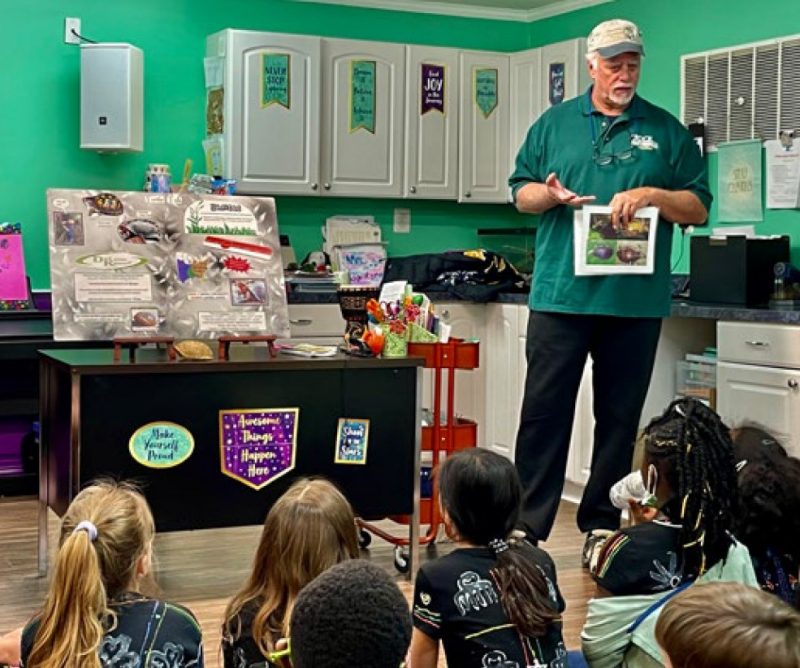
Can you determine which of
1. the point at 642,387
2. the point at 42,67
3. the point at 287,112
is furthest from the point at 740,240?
the point at 42,67

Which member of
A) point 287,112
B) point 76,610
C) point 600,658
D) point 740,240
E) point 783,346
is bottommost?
point 600,658

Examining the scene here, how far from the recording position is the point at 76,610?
205 cm

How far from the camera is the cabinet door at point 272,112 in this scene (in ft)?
20.6

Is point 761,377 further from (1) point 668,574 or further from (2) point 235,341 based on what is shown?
(1) point 668,574

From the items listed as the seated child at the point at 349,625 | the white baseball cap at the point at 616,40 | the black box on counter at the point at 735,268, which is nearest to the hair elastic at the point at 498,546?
the seated child at the point at 349,625

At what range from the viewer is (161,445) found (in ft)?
12.8

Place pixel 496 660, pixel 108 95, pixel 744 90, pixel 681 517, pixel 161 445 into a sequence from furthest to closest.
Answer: pixel 108 95 → pixel 744 90 → pixel 161 445 → pixel 681 517 → pixel 496 660

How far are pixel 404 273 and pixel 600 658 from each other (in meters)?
4.43

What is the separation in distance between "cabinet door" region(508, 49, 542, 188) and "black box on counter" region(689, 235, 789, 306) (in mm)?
1751

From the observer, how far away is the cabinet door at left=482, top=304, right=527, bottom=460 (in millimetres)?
6223

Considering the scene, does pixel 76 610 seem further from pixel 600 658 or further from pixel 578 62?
pixel 578 62

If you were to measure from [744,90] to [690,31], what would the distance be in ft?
1.82

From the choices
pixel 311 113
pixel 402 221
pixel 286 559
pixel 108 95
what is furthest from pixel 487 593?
pixel 402 221

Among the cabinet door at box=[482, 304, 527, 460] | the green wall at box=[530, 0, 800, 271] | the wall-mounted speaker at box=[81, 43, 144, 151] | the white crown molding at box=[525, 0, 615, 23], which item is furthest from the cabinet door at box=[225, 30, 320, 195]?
the green wall at box=[530, 0, 800, 271]
